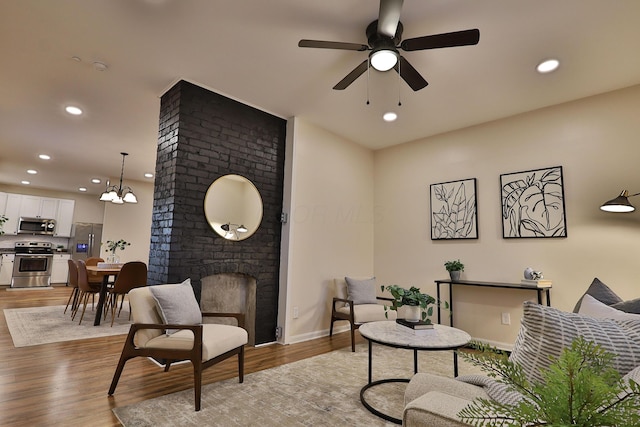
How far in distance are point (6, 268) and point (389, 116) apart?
10159mm

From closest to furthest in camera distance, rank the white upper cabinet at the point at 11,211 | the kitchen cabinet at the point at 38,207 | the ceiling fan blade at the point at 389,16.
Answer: the ceiling fan blade at the point at 389,16, the white upper cabinet at the point at 11,211, the kitchen cabinet at the point at 38,207

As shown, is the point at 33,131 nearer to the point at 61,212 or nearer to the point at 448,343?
the point at 61,212

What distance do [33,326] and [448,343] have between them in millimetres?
5237

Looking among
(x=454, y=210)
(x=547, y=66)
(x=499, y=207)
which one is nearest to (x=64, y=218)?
(x=454, y=210)

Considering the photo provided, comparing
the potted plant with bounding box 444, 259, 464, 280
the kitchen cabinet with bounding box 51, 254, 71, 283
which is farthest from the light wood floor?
the kitchen cabinet with bounding box 51, 254, 71, 283

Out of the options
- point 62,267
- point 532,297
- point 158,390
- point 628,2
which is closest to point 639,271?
point 532,297

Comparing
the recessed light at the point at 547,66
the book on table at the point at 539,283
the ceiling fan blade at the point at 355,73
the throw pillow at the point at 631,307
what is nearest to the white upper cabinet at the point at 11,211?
the ceiling fan blade at the point at 355,73

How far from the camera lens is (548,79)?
334 cm

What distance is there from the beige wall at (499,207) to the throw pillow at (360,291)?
2.53 ft

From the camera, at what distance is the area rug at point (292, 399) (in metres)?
2.16

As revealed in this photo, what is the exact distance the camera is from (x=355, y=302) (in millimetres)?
4328

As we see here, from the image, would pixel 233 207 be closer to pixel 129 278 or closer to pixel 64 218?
pixel 129 278

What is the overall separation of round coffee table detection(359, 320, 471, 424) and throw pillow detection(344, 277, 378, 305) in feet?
4.87

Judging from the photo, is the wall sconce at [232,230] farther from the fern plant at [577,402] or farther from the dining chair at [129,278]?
the fern plant at [577,402]
